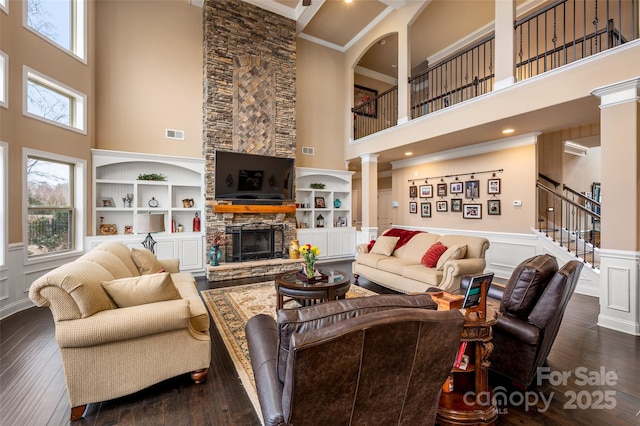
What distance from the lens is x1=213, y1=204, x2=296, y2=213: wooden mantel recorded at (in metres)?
5.95

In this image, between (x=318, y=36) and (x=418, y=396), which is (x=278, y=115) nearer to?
(x=318, y=36)

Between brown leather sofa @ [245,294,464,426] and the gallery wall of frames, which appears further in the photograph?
the gallery wall of frames

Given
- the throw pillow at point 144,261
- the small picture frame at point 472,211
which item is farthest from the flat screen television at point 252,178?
the small picture frame at point 472,211

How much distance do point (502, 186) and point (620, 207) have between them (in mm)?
2820

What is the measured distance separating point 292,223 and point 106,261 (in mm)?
4439

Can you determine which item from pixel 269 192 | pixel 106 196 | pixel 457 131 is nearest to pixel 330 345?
pixel 457 131

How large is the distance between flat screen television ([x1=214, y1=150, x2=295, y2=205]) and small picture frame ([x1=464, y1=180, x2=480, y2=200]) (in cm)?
411

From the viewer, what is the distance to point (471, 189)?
6641 mm

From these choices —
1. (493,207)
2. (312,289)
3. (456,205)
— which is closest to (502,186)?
(493,207)

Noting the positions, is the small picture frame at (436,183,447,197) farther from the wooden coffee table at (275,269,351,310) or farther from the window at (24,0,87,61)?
the window at (24,0,87,61)

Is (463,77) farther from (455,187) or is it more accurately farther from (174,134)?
(174,134)

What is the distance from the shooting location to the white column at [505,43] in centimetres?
443

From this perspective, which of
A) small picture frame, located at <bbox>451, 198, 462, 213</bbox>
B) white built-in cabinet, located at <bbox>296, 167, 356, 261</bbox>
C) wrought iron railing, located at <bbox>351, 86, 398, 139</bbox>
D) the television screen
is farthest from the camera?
wrought iron railing, located at <bbox>351, 86, 398, 139</bbox>

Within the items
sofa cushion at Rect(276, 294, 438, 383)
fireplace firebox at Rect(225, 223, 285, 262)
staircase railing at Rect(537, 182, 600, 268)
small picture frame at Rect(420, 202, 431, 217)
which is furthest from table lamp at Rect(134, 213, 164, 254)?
staircase railing at Rect(537, 182, 600, 268)
